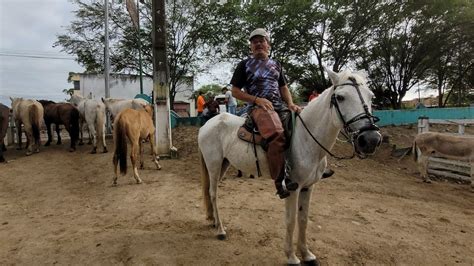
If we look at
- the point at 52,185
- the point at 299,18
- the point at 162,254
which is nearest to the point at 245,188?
the point at 162,254

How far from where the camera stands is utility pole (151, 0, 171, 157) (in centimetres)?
868

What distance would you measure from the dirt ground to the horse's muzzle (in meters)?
1.50

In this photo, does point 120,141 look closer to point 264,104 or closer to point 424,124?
point 264,104

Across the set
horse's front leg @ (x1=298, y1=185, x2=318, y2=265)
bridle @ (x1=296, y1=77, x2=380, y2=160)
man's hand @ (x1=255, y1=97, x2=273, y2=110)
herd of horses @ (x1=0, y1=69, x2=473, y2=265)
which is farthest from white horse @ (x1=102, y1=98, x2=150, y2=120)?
bridle @ (x1=296, y1=77, x2=380, y2=160)

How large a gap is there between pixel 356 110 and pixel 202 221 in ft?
8.88

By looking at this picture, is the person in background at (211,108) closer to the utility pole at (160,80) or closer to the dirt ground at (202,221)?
the utility pole at (160,80)

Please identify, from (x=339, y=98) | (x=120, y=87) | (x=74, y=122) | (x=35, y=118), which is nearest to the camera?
(x=339, y=98)

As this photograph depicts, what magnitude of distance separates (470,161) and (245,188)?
19.5ft

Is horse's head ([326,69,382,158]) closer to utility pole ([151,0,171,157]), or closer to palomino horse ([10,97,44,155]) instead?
utility pole ([151,0,171,157])

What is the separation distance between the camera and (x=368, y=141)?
2.53 m

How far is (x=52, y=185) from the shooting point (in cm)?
677

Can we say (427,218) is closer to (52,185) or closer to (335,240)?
(335,240)

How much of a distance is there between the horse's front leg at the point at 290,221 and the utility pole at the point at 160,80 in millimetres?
6131

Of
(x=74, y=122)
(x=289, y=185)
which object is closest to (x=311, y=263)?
(x=289, y=185)
